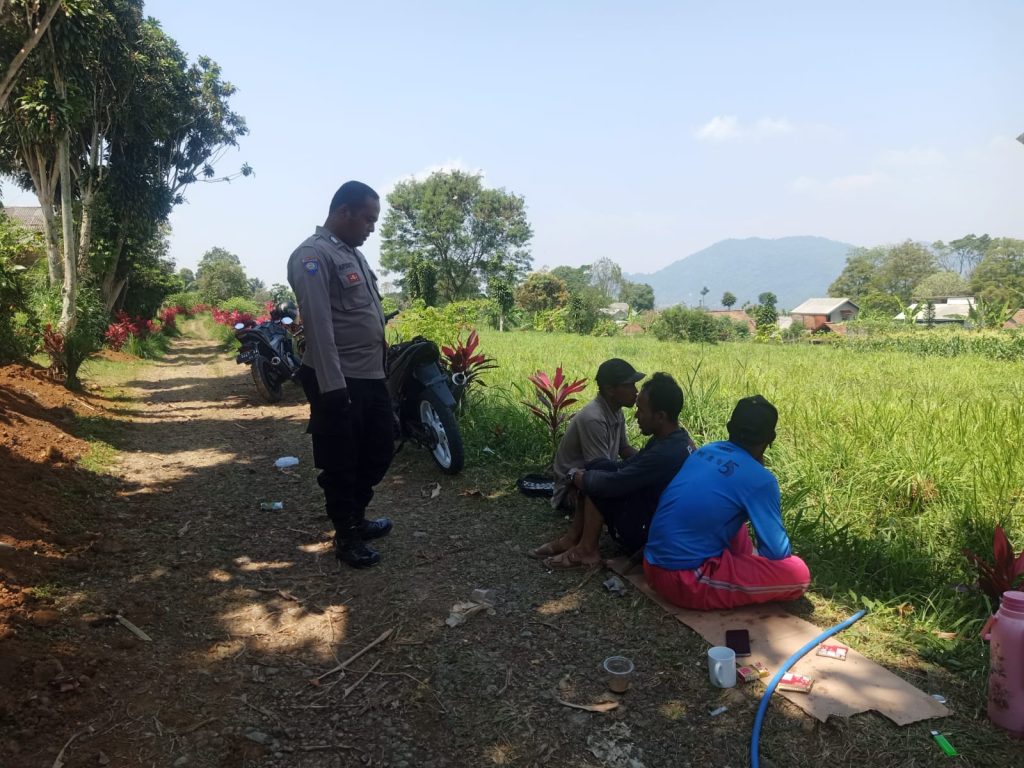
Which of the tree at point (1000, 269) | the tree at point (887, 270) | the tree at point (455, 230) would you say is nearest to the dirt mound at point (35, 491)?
the tree at point (455, 230)

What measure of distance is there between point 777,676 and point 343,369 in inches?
89.8

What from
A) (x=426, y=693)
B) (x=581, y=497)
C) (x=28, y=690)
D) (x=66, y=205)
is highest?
(x=66, y=205)

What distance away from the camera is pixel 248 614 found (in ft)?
8.98

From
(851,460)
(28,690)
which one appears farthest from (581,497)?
(28,690)

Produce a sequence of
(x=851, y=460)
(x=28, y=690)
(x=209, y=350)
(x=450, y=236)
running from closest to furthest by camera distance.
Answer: (x=28, y=690)
(x=851, y=460)
(x=209, y=350)
(x=450, y=236)

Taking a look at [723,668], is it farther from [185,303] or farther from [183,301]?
[183,301]

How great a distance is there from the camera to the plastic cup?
2.22 m

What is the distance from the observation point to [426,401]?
4750mm

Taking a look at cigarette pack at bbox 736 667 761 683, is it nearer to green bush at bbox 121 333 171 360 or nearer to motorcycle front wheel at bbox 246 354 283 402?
motorcycle front wheel at bbox 246 354 283 402

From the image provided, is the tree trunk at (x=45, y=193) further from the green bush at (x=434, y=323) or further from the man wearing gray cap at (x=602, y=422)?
the man wearing gray cap at (x=602, y=422)

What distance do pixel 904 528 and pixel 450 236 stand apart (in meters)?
43.8

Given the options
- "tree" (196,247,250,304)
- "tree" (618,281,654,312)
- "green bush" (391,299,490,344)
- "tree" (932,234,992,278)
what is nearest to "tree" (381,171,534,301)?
"tree" (196,247,250,304)

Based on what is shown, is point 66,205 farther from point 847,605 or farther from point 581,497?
point 847,605

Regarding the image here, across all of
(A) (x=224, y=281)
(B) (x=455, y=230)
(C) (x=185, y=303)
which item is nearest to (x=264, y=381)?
(C) (x=185, y=303)
